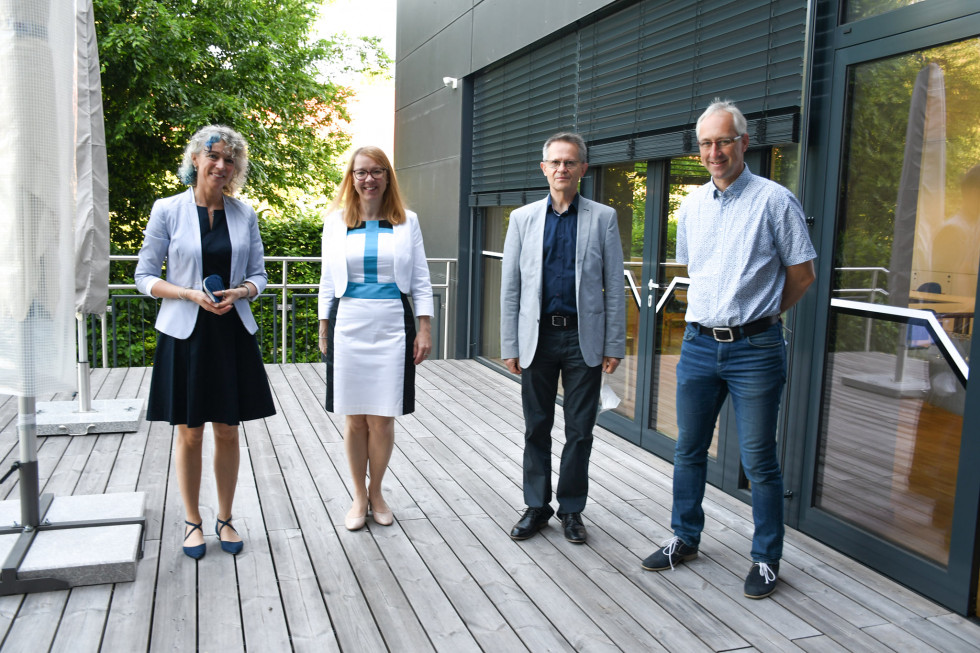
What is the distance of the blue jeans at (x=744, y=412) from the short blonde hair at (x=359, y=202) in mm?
1169

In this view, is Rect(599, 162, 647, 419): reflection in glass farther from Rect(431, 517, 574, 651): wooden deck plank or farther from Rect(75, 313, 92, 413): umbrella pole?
Rect(75, 313, 92, 413): umbrella pole

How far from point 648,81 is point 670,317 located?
1297 millimetres

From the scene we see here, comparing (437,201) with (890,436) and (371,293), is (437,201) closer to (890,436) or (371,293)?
(371,293)

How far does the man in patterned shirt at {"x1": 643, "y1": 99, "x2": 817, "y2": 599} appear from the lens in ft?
8.29

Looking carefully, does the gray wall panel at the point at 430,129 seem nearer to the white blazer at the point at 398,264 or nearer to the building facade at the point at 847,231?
the building facade at the point at 847,231

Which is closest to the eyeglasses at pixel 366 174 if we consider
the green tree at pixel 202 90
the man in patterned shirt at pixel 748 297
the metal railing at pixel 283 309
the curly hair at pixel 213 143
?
the curly hair at pixel 213 143

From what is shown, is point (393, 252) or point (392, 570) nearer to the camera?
point (392, 570)

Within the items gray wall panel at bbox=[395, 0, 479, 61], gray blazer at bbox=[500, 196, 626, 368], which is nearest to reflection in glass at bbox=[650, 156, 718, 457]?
gray blazer at bbox=[500, 196, 626, 368]

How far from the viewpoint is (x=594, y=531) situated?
10.2 ft

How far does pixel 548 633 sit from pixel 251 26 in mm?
10974

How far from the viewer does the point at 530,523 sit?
9.97 feet

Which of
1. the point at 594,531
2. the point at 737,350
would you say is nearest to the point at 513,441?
the point at 594,531

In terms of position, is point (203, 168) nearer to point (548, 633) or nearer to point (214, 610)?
point (214, 610)

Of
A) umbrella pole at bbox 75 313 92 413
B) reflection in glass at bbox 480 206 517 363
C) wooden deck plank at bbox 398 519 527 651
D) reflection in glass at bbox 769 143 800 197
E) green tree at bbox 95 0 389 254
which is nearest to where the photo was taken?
wooden deck plank at bbox 398 519 527 651
